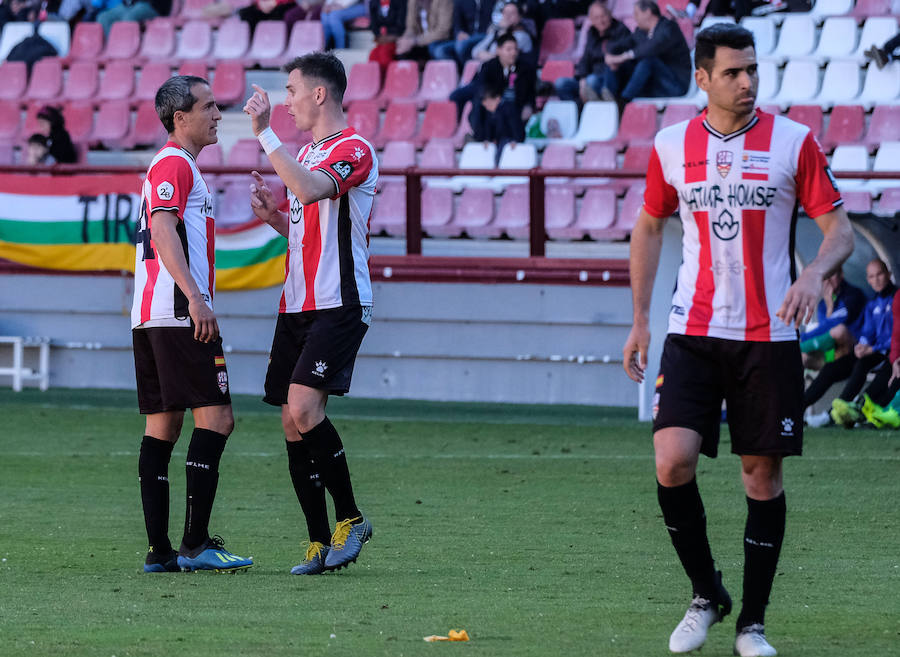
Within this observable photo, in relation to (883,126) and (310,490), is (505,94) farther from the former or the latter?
(310,490)

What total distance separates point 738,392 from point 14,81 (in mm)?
15699

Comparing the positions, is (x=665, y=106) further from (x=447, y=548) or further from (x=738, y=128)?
(x=738, y=128)

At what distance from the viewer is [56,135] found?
1628cm

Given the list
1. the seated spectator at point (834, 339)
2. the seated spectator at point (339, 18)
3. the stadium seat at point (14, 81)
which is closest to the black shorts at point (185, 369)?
the seated spectator at point (834, 339)

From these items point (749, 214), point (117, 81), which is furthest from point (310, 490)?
point (117, 81)

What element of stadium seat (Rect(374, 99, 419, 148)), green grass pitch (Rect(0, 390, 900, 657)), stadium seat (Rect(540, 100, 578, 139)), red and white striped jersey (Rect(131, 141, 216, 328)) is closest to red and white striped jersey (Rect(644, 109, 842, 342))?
green grass pitch (Rect(0, 390, 900, 657))

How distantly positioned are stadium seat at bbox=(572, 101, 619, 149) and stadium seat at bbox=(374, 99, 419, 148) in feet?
5.92

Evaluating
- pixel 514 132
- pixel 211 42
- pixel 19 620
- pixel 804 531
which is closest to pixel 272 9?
pixel 211 42

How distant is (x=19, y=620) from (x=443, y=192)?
33.1ft

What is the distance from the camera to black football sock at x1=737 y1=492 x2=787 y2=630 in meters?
4.59

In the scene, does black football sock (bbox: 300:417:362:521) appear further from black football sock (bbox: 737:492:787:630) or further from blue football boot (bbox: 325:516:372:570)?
black football sock (bbox: 737:492:787:630)

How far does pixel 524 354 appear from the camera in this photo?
13.4 metres

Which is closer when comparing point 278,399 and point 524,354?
point 278,399

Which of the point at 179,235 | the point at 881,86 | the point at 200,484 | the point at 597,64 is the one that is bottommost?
the point at 200,484
